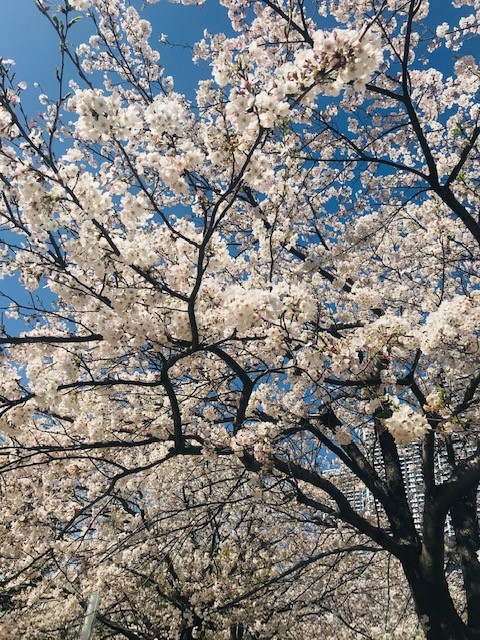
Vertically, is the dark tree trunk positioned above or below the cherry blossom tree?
below

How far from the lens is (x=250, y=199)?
809cm

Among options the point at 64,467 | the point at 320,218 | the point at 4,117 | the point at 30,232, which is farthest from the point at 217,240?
the point at 320,218

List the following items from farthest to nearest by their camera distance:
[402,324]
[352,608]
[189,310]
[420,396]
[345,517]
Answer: [352,608], [420,396], [345,517], [402,324], [189,310]

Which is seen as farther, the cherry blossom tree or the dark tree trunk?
the dark tree trunk

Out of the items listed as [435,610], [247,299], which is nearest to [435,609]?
[435,610]

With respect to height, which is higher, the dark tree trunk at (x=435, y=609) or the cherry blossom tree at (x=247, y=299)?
the cherry blossom tree at (x=247, y=299)

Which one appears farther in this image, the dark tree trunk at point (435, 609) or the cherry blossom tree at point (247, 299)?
the dark tree trunk at point (435, 609)

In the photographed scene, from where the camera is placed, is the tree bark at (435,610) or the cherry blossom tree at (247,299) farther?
the tree bark at (435,610)

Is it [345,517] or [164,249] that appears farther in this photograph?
[345,517]

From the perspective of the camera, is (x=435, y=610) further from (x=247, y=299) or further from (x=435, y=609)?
(x=247, y=299)

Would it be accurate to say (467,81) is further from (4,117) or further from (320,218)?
(4,117)

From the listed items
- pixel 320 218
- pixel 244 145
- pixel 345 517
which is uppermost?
pixel 320 218

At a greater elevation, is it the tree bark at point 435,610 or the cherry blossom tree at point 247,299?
the cherry blossom tree at point 247,299

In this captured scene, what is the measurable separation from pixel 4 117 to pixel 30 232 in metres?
1.18
